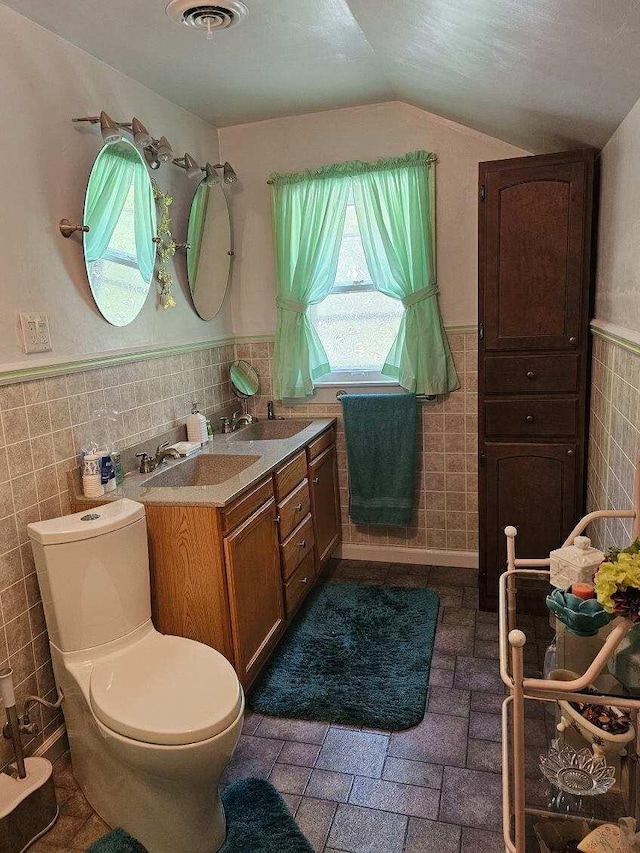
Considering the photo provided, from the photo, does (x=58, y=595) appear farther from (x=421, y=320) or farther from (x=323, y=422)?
(x=421, y=320)

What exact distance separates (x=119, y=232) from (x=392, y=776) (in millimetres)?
2159

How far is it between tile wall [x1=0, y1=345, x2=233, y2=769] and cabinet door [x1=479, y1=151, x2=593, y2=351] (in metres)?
1.60

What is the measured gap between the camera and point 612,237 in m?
2.27

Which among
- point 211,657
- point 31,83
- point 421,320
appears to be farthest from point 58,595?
point 421,320

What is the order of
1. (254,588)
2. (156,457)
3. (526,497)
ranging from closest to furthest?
1. (254,588)
2. (156,457)
3. (526,497)

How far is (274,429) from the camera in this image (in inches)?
136

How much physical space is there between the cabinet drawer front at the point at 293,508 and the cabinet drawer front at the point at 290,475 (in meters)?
0.03

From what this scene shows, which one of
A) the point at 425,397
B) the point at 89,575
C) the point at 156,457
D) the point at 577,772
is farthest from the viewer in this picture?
the point at 425,397

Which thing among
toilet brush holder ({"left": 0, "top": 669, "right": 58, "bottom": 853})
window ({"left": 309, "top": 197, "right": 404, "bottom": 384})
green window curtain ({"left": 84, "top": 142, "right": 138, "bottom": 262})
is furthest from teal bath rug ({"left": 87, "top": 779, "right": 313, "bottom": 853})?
window ({"left": 309, "top": 197, "right": 404, "bottom": 384})

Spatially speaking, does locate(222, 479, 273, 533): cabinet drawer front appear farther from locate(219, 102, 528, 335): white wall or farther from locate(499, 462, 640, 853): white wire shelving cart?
locate(219, 102, 528, 335): white wall

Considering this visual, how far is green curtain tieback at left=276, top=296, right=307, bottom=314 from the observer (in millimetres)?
3307

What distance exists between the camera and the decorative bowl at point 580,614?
1169 millimetres

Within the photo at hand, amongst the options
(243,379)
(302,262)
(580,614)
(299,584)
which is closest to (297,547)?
(299,584)

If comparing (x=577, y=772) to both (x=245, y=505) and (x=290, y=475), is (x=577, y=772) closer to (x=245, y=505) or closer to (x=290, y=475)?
(x=245, y=505)
